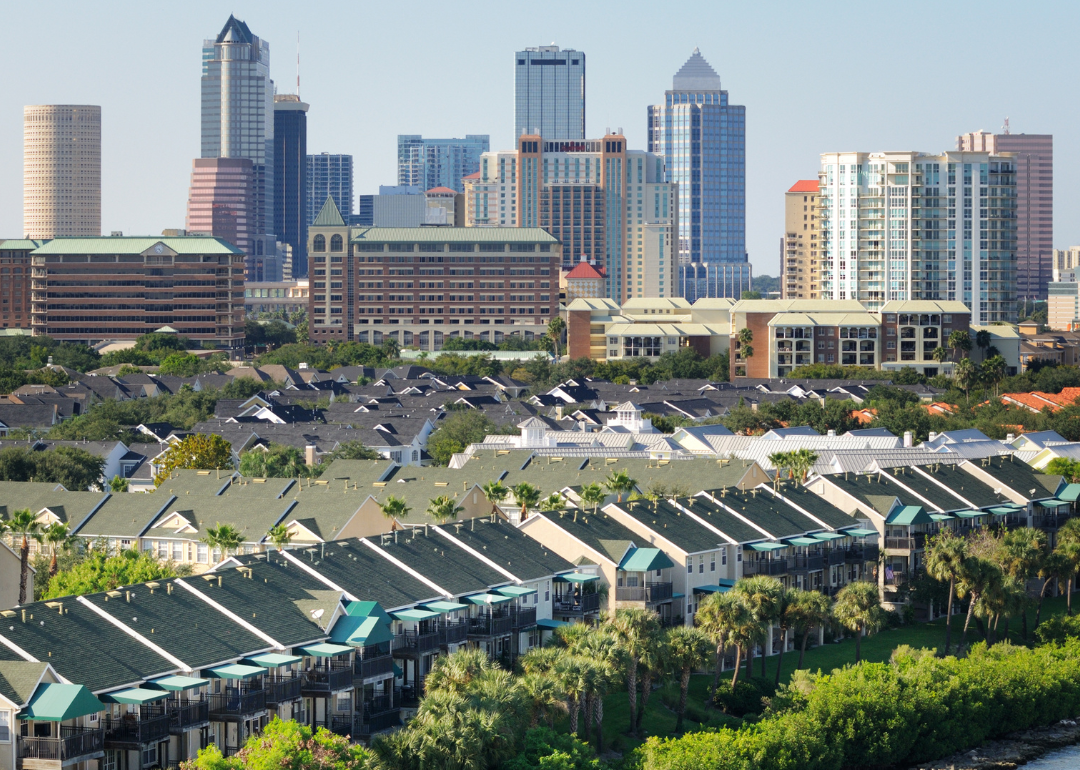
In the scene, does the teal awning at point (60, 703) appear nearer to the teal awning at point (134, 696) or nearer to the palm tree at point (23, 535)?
→ the teal awning at point (134, 696)

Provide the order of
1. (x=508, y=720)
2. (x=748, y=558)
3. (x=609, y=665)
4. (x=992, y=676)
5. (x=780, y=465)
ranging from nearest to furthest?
(x=508, y=720) → (x=609, y=665) → (x=992, y=676) → (x=748, y=558) → (x=780, y=465)

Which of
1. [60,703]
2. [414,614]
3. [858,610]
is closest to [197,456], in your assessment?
[858,610]

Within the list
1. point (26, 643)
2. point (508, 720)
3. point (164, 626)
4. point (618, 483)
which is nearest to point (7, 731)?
point (26, 643)

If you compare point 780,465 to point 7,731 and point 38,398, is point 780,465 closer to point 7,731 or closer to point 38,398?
point 7,731

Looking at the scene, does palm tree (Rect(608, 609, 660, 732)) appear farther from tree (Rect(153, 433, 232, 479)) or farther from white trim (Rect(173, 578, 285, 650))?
tree (Rect(153, 433, 232, 479))

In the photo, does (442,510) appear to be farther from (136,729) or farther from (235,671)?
(136,729)

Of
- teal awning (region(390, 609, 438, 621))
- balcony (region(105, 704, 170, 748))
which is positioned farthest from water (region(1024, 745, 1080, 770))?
balcony (region(105, 704, 170, 748))
